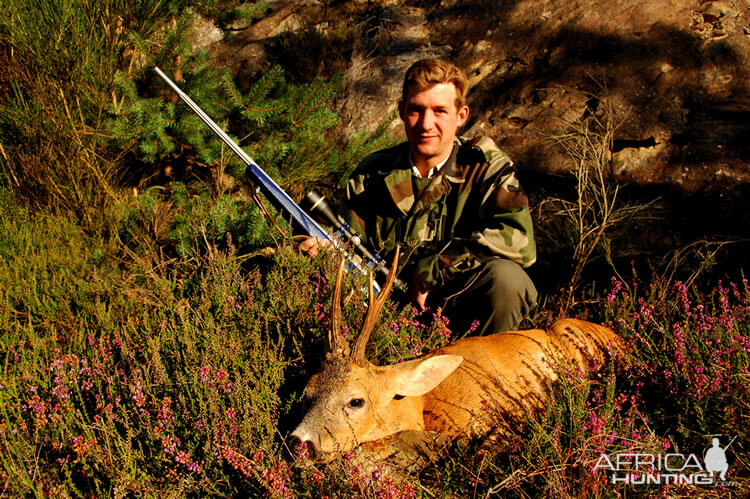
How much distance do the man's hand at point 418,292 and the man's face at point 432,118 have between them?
3.38ft

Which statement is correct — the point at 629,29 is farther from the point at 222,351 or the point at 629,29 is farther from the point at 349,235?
the point at 222,351

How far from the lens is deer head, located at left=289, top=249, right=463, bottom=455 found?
8.79 ft

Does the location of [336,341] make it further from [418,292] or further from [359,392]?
[418,292]

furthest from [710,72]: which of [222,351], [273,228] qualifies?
[222,351]

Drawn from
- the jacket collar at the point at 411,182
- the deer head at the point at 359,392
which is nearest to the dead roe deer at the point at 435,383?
the deer head at the point at 359,392

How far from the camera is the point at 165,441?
→ 2.48 meters

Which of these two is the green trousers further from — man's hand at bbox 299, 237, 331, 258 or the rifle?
man's hand at bbox 299, 237, 331, 258

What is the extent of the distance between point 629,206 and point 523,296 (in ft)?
5.01

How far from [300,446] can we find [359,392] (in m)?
0.42

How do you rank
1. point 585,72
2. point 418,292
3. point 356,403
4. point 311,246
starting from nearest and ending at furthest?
point 356,403 → point 418,292 → point 311,246 → point 585,72

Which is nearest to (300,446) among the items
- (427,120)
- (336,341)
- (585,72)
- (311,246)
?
(336,341)

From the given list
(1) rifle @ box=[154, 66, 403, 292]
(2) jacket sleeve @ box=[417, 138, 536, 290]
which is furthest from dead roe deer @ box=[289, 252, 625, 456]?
(1) rifle @ box=[154, 66, 403, 292]

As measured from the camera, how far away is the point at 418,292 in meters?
3.94

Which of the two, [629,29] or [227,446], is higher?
[629,29]
